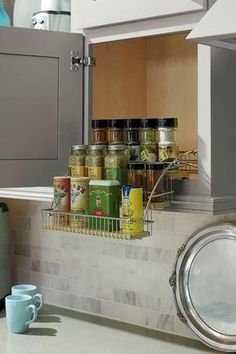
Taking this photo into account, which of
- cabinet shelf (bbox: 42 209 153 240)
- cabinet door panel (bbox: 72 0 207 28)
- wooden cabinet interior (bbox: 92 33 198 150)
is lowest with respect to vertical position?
cabinet shelf (bbox: 42 209 153 240)

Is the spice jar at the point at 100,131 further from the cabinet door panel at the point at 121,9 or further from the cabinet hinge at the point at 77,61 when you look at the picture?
the cabinet door panel at the point at 121,9

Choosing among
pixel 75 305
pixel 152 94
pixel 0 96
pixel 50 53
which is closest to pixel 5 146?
pixel 0 96

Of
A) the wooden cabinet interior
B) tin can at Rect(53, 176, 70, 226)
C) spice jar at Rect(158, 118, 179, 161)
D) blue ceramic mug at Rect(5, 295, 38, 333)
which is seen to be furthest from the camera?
blue ceramic mug at Rect(5, 295, 38, 333)

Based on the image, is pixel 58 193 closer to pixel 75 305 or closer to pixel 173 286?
pixel 173 286

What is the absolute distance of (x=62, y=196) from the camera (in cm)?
209

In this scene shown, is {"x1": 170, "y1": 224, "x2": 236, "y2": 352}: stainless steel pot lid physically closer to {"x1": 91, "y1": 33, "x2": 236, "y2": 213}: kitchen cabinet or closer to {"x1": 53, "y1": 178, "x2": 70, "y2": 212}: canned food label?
{"x1": 91, "y1": 33, "x2": 236, "y2": 213}: kitchen cabinet

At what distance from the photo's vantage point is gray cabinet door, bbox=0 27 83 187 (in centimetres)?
212

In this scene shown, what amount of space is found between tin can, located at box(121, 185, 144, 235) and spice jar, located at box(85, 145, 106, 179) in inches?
6.1

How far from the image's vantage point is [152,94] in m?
2.33

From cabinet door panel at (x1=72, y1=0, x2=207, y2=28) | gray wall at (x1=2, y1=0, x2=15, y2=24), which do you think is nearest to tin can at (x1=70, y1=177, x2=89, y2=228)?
cabinet door panel at (x1=72, y1=0, x2=207, y2=28)

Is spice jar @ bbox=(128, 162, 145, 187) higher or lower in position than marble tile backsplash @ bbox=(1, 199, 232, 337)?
higher

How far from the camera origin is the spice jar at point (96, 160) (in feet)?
6.69

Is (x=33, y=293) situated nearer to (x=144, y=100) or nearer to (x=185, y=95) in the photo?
(x=144, y=100)

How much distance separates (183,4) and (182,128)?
1.51 feet
